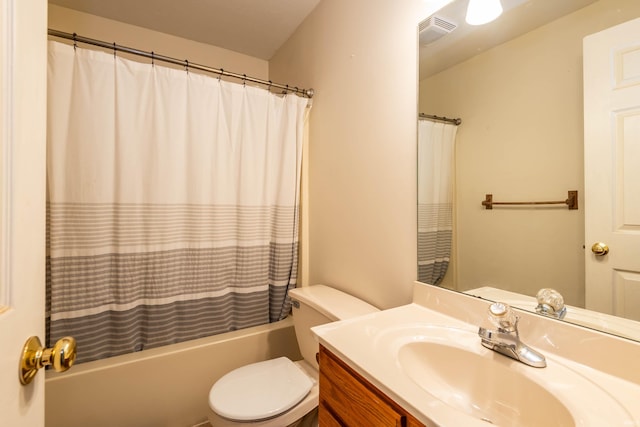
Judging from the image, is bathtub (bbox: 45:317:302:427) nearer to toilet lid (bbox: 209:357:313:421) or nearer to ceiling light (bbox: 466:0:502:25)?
toilet lid (bbox: 209:357:313:421)

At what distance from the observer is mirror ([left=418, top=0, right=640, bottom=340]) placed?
77 centimetres

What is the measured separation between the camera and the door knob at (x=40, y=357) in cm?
47

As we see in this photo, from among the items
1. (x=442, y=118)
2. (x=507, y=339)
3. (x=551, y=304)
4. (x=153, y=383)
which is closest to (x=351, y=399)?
(x=507, y=339)

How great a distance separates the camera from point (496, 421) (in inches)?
27.6

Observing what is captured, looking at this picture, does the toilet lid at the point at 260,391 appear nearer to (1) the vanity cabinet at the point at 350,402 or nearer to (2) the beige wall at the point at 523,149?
(1) the vanity cabinet at the point at 350,402

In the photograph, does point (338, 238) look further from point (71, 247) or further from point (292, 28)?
point (292, 28)

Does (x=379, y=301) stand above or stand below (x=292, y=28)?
below

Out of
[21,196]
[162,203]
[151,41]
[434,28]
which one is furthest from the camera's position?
[151,41]

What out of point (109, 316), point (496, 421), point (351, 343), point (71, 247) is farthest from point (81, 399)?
point (496, 421)

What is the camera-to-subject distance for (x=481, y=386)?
2.48ft

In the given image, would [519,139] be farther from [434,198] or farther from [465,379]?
[465,379]

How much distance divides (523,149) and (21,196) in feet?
3.86

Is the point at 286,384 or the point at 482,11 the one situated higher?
the point at 482,11

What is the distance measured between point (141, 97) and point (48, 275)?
905 millimetres
